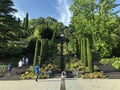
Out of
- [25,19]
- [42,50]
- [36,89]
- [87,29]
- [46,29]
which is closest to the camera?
[36,89]

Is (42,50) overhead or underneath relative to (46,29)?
underneath

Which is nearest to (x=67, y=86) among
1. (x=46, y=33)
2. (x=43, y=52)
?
(x=43, y=52)

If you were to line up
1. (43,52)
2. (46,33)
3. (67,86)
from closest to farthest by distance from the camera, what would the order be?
(67,86) < (43,52) < (46,33)

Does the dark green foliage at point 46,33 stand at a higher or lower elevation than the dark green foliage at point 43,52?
higher

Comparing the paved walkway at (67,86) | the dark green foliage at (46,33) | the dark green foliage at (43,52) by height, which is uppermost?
the dark green foliage at (46,33)

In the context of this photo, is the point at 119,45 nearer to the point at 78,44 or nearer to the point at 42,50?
the point at 78,44

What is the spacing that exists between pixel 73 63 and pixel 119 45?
1366cm

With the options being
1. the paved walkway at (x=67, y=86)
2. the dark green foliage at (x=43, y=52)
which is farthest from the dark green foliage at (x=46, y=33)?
the paved walkway at (x=67, y=86)

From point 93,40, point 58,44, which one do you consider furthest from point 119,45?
point 58,44

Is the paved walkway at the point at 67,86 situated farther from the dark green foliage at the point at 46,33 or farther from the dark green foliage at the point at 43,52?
the dark green foliage at the point at 46,33

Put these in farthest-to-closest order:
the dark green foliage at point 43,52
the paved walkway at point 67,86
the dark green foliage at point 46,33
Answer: the dark green foliage at point 46,33, the dark green foliage at point 43,52, the paved walkway at point 67,86

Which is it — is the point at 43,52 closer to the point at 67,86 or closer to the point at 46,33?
the point at 46,33

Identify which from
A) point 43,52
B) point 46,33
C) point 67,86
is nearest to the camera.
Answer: point 67,86

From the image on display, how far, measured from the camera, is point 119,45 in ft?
162
